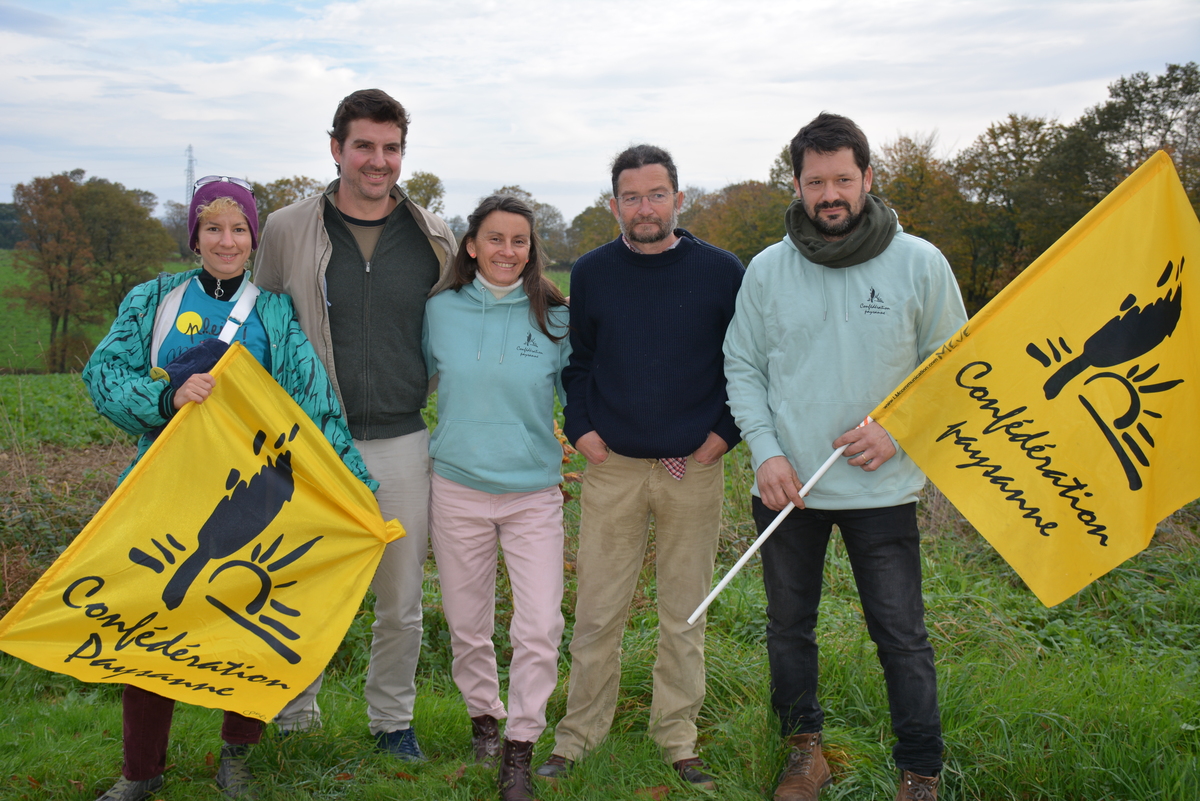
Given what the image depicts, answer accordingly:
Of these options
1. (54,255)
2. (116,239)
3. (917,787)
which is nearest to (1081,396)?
(917,787)

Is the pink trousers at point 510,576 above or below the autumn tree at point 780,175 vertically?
below

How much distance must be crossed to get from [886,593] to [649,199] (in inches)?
73.1

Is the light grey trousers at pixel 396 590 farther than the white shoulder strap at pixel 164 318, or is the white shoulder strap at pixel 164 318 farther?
the light grey trousers at pixel 396 590

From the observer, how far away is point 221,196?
3586mm

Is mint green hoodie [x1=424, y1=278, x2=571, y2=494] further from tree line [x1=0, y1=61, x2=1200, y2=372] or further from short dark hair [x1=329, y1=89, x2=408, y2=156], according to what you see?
tree line [x1=0, y1=61, x2=1200, y2=372]

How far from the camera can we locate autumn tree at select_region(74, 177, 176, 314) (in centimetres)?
Result: 4756

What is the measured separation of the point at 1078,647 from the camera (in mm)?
5254

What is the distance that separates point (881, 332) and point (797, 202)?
0.66m

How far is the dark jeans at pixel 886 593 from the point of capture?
3.27 meters

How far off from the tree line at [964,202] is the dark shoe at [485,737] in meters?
35.1

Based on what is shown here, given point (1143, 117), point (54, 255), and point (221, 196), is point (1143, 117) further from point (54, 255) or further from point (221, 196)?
point (54, 255)

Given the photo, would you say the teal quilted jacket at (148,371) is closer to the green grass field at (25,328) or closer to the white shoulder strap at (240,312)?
the white shoulder strap at (240,312)

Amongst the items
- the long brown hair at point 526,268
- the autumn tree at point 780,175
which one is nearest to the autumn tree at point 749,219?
the autumn tree at point 780,175

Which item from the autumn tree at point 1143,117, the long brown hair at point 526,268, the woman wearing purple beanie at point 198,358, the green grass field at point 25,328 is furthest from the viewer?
the green grass field at point 25,328
